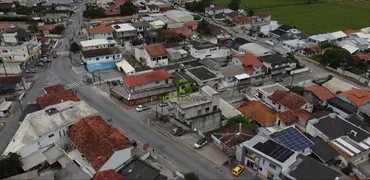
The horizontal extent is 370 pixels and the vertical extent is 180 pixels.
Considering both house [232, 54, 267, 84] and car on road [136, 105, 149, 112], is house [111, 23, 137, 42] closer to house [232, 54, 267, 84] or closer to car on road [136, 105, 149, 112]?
house [232, 54, 267, 84]

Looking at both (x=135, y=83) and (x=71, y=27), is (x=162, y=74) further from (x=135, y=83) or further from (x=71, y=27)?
(x=71, y=27)

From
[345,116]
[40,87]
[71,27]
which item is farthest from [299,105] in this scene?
[71,27]

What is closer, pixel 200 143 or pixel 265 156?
pixel 265 156

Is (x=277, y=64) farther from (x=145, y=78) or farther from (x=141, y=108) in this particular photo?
(x=141, y=108)

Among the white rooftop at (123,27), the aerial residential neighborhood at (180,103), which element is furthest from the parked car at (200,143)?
the white rooftop at (123,27)

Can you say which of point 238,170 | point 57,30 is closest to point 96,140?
point 238,170

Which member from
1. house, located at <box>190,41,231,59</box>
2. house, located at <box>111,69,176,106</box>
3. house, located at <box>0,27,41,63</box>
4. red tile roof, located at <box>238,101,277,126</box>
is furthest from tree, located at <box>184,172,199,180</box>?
house, located at <box>0,27,41,63</box>

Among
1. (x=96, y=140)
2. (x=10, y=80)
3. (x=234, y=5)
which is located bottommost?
(x=10, y=80)

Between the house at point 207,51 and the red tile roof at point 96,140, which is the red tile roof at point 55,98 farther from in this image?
the house at point 207,51
